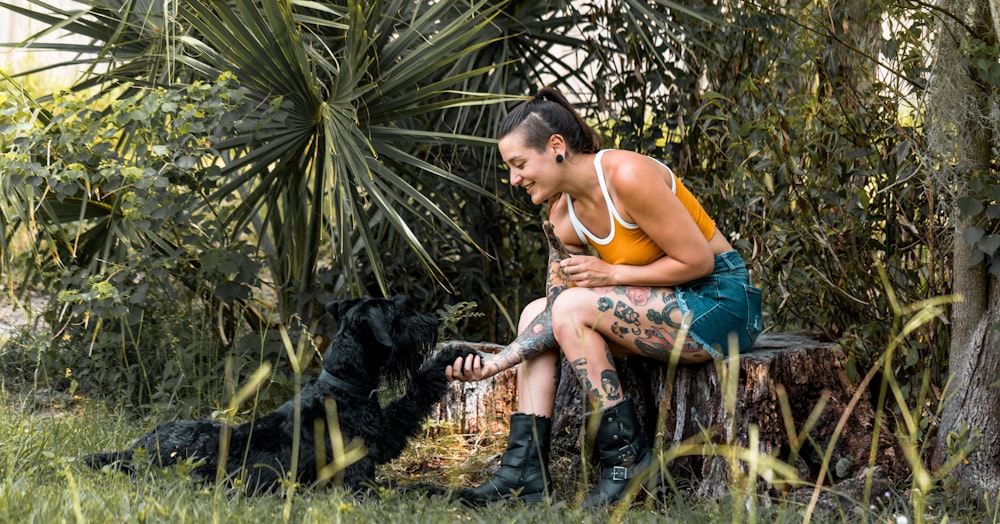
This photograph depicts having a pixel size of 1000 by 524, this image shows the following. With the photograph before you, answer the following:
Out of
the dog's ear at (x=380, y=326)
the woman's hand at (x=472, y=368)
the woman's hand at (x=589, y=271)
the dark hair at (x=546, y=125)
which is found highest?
the dark hair at (x=546, y=125)

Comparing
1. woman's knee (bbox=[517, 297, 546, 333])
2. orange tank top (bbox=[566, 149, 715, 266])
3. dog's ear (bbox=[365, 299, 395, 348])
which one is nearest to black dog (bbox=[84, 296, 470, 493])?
dog's ear (bbox=[365, 299, 395, 348])

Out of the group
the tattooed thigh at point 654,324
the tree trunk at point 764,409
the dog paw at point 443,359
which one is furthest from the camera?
the dog paw at point 443,359

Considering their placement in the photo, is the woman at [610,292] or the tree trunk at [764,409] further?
the tree trunk at [764,409]

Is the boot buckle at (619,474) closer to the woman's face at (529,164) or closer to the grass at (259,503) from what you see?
the grass at (259,503)

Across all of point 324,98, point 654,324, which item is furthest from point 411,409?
point 324,98

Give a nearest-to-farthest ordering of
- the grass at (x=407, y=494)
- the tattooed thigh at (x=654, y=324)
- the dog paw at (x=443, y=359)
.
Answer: the grass at (x=407, y=494) < the tattooed thigh at (x=654, y=324) < the dog paw at (x=443, y=359)

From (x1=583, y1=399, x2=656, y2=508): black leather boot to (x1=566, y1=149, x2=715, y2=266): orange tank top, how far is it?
0.47m

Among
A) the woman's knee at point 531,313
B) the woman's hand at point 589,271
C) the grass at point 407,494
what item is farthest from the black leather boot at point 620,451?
the woman's knee at point 531,313

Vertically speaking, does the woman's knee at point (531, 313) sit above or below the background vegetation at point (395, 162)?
below

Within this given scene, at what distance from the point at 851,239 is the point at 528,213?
192 centimetres

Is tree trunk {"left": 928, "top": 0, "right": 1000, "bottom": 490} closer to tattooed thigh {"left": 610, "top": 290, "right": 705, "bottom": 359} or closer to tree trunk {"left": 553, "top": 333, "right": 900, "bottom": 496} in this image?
tree trunk {"left": 553, "top": 333, "right": 900, "bottom": 496}

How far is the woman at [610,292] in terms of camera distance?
9.82ft

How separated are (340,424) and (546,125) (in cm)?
113

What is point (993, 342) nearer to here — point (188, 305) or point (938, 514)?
point (938, 514)
